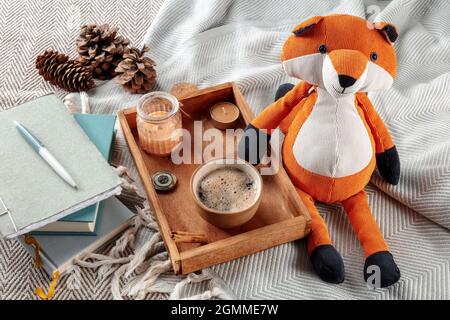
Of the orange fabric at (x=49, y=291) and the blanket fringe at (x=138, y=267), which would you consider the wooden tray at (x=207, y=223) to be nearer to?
the blanket fringe at (x=138, y=267)

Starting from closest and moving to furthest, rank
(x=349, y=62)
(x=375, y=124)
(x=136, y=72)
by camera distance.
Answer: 1. (x=349, y=62)
2. (x=375, y=124)
3. (x=136, y=72)

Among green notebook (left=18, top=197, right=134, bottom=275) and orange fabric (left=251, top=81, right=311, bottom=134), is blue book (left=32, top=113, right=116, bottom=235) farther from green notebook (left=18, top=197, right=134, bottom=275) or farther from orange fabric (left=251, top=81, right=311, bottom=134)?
orange fabric (left=251, top=81, right=311, bottom=134)

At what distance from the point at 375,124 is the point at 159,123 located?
0.31 meters

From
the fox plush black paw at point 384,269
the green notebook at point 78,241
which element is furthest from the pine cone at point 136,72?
the fox plush black paw at point 384,269

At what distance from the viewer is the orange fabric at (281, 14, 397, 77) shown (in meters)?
0.74

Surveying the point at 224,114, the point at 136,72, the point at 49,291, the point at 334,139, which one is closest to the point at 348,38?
the point at 334,139

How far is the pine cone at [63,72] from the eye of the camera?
0.99 m

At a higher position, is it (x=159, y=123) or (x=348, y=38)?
(x=348, y=38)

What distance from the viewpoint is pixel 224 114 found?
3.01ft

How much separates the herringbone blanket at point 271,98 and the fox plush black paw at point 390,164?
0.06 ft

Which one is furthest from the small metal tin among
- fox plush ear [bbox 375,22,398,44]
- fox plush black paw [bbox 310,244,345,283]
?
fox plush ear [bbox 375,22,398,44]

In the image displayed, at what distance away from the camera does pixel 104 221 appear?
81 centimetres

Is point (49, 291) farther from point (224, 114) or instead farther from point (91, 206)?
point (224, 114)

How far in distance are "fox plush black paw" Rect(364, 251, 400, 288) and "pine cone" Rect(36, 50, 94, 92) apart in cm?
55
